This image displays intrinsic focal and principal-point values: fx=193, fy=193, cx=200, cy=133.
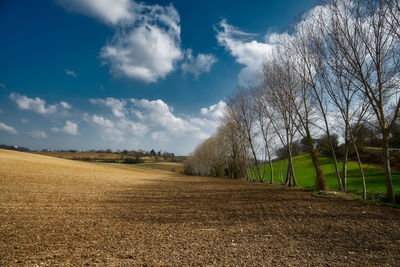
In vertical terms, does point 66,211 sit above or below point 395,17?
below

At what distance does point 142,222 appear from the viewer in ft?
24.5

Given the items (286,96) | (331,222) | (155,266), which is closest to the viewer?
(155,266)

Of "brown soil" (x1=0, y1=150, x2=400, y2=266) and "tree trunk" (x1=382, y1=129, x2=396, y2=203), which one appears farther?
"tree trunk" (x1=382, y1=129, x2=396, y2=203)

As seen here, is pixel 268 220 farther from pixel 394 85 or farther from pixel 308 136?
pixel 308 136

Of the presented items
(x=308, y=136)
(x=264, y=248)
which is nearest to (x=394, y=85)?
(x=308, y=136)

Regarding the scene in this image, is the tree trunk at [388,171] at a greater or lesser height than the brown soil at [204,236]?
greater

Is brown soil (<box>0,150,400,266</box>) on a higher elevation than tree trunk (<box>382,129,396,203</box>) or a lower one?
lower

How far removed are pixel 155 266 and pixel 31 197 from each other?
11685 millimetres

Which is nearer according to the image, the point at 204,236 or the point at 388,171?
the point at 204,236

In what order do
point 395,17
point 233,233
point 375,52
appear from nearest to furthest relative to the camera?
point 233,233 < point 395,17 < point 375,52

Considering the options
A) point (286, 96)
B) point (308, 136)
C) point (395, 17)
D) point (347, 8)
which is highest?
point (347, 8)

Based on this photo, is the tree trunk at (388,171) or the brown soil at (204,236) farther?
the tree trunk at (388,171)

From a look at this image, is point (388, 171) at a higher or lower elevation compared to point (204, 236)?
higher

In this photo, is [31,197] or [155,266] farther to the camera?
[31,197]
